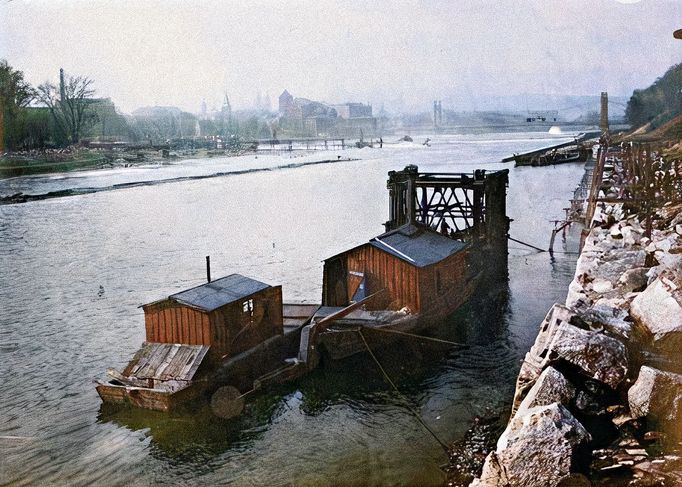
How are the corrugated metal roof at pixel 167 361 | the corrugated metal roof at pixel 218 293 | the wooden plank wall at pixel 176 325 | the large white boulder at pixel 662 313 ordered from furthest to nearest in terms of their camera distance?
the corrugated metal roof at pixel 218 293
the wooden plank wall at pixel 176 325
the corrugated metal roof at pixel 167 361
the large white boulder at pixel 662 313

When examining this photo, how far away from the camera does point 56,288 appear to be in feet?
105

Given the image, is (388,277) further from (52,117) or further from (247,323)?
(52,117)

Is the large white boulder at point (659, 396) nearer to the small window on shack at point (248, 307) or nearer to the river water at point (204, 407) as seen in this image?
the river water at point (204, 407)

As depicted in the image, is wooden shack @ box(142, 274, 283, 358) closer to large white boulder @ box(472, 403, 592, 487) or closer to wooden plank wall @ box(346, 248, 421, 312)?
wooden plank wall @ box(346, 248, 421, 312)

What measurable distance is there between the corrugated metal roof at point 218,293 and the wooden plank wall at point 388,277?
4258 mm

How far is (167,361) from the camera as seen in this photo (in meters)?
17.4

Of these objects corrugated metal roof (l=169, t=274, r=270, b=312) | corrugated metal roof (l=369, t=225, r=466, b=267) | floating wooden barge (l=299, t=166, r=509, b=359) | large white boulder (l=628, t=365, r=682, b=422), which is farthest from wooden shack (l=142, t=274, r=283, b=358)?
large white boulder (l=628, t=365, r=682, b=422)

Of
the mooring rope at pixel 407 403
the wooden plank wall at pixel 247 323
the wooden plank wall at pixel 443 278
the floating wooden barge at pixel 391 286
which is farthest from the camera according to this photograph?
the wooden plank wall at pixel 443 278

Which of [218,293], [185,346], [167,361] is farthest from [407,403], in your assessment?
[167,361]

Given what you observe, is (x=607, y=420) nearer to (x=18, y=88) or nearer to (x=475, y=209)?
(x=475, y=209)

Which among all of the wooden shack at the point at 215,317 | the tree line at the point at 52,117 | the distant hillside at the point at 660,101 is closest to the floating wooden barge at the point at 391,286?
the wooden shack at the point at 215,317

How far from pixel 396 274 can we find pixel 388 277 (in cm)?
31

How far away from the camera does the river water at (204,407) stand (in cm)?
1491

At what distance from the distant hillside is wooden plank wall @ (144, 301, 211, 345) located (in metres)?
33.2
